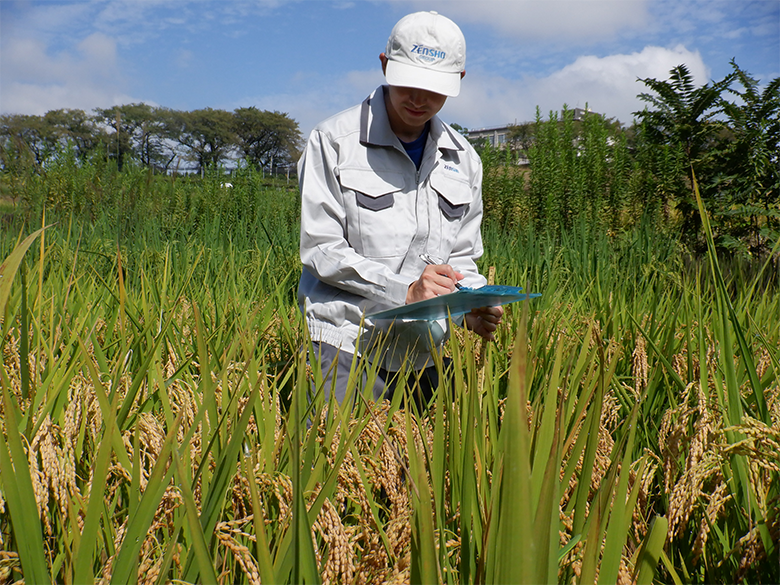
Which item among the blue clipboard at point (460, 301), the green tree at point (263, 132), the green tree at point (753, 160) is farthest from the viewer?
the green tree at point (263, 132)

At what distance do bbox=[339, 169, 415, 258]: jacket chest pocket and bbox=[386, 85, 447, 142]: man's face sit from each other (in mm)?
212

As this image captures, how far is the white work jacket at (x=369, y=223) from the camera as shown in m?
1.96

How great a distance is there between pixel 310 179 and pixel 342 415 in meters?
1.14

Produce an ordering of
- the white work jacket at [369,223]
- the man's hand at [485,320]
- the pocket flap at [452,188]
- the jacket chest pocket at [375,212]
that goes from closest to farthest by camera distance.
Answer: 1. the man's hand at [485,320]
2. the white work jacket at [369,223]
3. the jacket chest pocket at [375,212]
4. the pocket flap at [452,188]

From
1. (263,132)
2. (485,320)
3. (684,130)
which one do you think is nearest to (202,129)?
(263,132)

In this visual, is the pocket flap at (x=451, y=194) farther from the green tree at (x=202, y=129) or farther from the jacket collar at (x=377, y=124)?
the green tree at (x=202, y=129)

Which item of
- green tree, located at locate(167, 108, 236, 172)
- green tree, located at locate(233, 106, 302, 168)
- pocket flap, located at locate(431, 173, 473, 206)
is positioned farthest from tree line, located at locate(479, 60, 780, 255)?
green tree, located at locate(167, 108, 236, 172)

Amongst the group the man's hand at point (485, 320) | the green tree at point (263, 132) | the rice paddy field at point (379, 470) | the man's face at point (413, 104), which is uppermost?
the green tree at point (263, 132)

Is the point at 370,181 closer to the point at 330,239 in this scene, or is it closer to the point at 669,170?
the point at 330,239

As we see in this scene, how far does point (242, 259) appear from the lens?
3592 mm

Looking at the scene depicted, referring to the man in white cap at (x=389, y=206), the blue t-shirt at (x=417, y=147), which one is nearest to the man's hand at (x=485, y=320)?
the man in white cap at (x=389, y=206)

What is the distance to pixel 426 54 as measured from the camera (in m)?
1.89

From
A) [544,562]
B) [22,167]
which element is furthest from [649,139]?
[22,167]

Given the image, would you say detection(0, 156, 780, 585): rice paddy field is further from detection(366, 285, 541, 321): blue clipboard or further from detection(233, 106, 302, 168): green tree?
detection(233, 106, 302, 168): green tree
